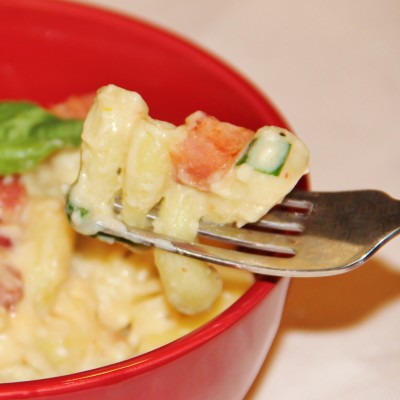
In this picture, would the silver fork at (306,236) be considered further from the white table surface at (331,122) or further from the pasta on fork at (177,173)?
the white table surface at (331,122)

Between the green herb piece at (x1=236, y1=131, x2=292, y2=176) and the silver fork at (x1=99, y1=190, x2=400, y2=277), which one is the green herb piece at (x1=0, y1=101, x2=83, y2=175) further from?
the green herb piece at (x1=236, y1=131, x2=292, y2=176)

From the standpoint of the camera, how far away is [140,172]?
1.17 m

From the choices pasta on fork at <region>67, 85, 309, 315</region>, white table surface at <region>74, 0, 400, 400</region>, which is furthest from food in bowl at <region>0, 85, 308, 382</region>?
white table surface at <region>74, 0, 400, 400</region>

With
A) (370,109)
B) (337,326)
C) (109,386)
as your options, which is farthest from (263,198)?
(370,109)

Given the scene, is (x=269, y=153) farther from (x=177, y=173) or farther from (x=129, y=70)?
(x=129, y=70)

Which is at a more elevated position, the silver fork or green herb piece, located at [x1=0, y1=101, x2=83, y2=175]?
green herb piece, located at [x1=0, y1=101, x2=83, y2=175]

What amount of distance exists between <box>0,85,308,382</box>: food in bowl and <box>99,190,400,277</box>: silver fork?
0.09 ft

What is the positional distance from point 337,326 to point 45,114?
66 cm

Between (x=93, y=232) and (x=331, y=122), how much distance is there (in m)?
1.01

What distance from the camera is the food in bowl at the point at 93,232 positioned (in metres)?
1.18

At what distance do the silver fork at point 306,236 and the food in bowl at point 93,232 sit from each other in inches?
1.1

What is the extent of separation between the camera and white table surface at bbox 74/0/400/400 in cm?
149

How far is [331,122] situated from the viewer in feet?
6.81

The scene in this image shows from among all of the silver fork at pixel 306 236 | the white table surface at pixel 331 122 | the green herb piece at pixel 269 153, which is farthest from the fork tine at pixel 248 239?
the white table surface at pixel 331 122
